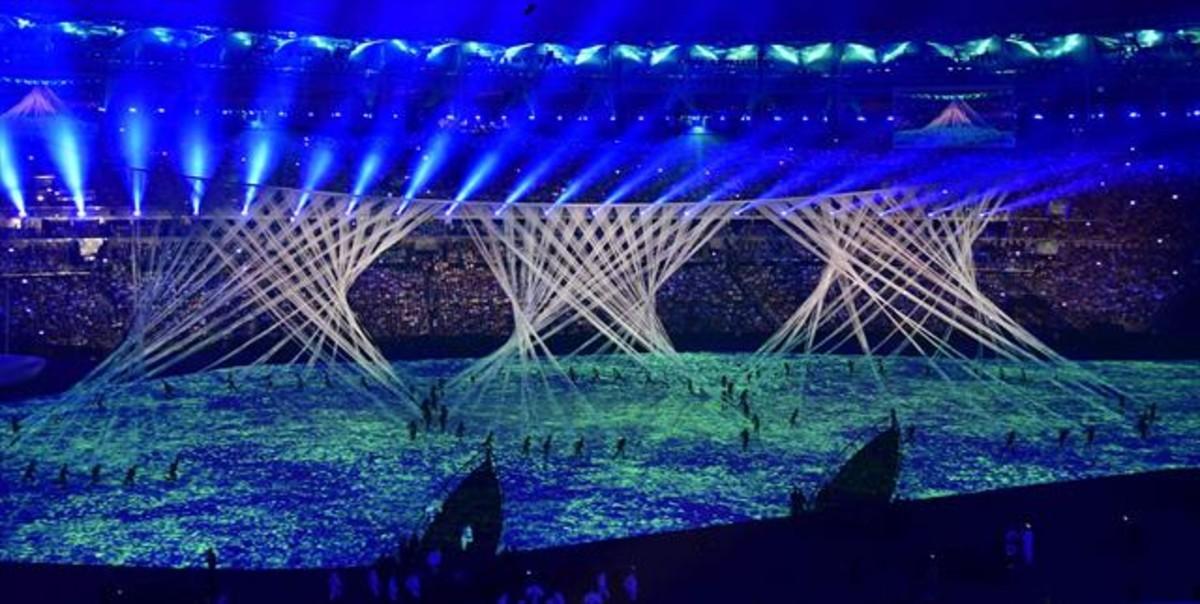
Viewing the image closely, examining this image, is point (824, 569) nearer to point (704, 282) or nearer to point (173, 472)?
point (173, 472)

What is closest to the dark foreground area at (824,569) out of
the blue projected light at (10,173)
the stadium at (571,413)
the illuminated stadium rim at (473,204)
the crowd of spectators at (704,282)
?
the stadium at (571,413)

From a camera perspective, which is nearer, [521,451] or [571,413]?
[521,451]

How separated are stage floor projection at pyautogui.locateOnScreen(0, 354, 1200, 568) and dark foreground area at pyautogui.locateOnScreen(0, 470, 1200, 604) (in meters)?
1.27

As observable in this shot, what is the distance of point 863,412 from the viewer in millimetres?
29422

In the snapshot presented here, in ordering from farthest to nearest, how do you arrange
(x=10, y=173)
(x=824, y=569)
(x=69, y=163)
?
1. (x=69, y=163)
2. (x=10, y=173)
3. (x=824, y=569)

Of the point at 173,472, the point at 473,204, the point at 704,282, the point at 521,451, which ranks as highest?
the point at 473,204

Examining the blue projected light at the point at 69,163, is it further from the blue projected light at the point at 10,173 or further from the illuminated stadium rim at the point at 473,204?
the illuminated stadium rim at the point at 473,204

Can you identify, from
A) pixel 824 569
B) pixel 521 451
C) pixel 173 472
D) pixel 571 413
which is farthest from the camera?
pixel 571 413

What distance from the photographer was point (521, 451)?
25438 millimetres

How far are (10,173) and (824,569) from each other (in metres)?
41.3

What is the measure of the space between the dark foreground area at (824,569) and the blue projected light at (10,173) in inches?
1196

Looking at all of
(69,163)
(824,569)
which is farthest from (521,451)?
(69,163)

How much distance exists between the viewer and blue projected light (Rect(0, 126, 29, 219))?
145 ft

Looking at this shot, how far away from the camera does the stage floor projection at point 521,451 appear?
799 inches
